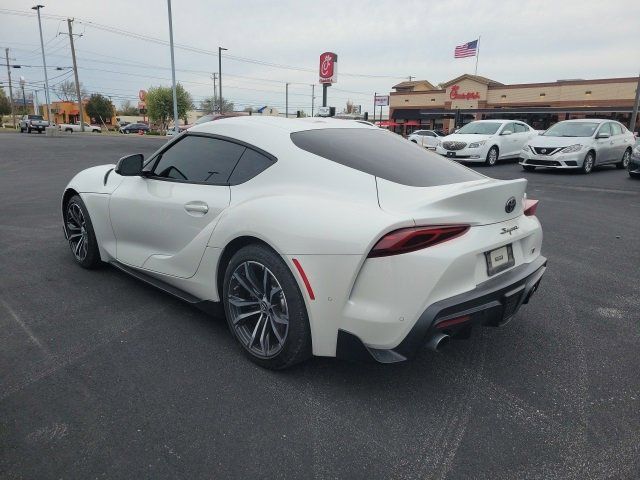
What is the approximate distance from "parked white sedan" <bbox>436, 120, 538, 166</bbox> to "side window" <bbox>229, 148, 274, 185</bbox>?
13.4 m

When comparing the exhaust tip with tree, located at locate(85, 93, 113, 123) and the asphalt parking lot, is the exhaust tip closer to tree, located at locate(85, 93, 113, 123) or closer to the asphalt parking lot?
the asphalt parking lot

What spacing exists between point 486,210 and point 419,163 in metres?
0.63

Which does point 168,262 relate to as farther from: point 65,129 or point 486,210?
point 65,129

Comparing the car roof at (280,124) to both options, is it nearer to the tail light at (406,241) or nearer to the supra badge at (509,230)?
the tail light at (406,241)

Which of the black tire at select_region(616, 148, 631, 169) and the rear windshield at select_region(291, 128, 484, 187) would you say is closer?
the rear windshield at select_region(291, 128, 484, 187)

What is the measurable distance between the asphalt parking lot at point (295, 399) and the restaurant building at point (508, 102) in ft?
131

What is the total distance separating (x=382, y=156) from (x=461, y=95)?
49.9 m

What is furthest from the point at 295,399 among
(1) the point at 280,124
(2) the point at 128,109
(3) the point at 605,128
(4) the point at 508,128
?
(2) the point at 128,109

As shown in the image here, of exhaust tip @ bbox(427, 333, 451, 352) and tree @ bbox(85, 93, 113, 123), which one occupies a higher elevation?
tree @ bbox(85, 93, 113, 123)

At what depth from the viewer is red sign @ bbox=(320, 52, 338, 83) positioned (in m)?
36.3

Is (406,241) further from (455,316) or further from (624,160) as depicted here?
(624,160)

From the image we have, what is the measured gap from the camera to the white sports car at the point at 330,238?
2273mm

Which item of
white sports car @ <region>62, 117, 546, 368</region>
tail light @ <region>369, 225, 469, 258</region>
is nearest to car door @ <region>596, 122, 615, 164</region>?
white sports car @ <region>62, 117, 546, 368</region>

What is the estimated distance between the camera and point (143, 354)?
116 inches
